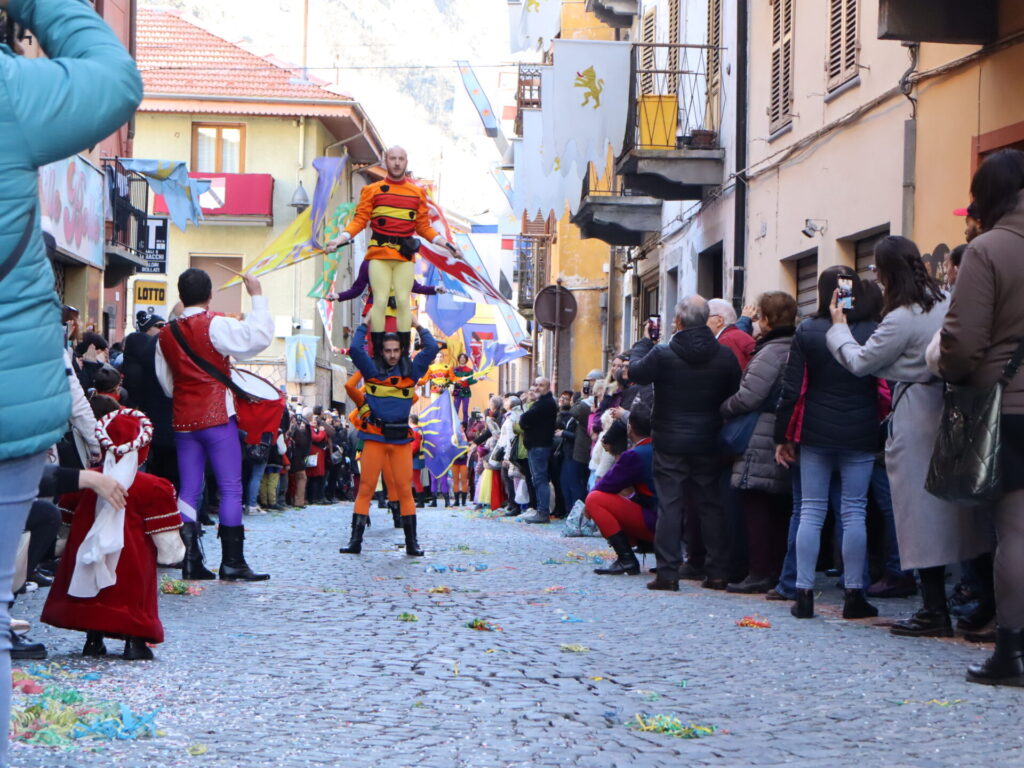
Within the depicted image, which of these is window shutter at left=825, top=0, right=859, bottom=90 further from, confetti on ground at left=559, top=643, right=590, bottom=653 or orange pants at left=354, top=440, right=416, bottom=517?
confetti on ground at left=559, top=643, right=590, bottom=653

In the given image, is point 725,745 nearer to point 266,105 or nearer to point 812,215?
point 812,215

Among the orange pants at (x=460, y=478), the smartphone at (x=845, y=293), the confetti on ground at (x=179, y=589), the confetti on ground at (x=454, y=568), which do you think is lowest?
the orange pants at (x=460, y=478)

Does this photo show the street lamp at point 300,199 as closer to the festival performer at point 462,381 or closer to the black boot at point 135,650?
the festival performer at point 462,381

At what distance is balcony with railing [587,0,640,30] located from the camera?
29344mm

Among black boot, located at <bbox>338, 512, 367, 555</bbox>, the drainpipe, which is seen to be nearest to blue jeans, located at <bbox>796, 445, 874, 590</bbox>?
black boot, located at <bbox>338, 512, 367, 555</bbox>

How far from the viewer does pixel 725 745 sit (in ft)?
17.1

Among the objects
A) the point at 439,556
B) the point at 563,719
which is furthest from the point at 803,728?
the point at 439,556

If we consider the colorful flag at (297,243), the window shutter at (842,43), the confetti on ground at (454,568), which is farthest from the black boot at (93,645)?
the window shutter at (842,43)

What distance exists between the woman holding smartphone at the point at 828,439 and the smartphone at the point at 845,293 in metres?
0.04

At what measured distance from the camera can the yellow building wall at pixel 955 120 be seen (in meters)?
11.3

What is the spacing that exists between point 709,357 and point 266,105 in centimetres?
3497

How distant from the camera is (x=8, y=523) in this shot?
338cm

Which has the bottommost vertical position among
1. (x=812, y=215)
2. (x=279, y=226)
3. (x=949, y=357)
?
(x=949, y=357)

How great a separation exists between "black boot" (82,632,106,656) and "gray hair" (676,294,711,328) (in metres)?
5.04
